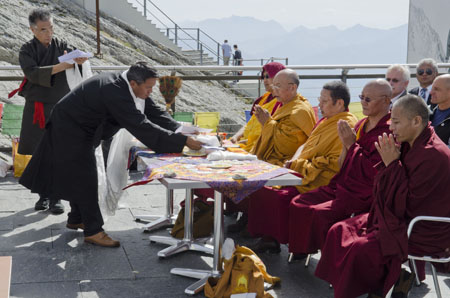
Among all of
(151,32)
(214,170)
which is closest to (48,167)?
(214,170)

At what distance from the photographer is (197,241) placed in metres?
4.86

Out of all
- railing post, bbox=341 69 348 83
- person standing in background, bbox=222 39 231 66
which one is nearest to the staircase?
person standing in background, bbox=222 39 231 66

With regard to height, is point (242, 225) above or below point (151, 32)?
below

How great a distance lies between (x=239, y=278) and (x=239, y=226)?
5.40 feet

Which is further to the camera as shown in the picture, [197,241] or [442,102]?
[442,102]

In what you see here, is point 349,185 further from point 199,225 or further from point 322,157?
point 199,225

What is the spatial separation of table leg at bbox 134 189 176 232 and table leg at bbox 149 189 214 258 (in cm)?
40

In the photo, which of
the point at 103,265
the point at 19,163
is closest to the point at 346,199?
the point at 103,265

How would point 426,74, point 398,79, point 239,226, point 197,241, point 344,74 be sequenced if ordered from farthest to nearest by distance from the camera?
point 344,74
point 426,74
point 398,79
point 239,226
point 197,241

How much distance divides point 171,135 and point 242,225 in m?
1.28

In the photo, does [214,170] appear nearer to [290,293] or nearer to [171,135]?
[171,135]

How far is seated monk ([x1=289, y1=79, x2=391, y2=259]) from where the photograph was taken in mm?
4070

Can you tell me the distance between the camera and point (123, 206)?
6.09 metres

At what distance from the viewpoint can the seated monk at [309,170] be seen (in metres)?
4.48
